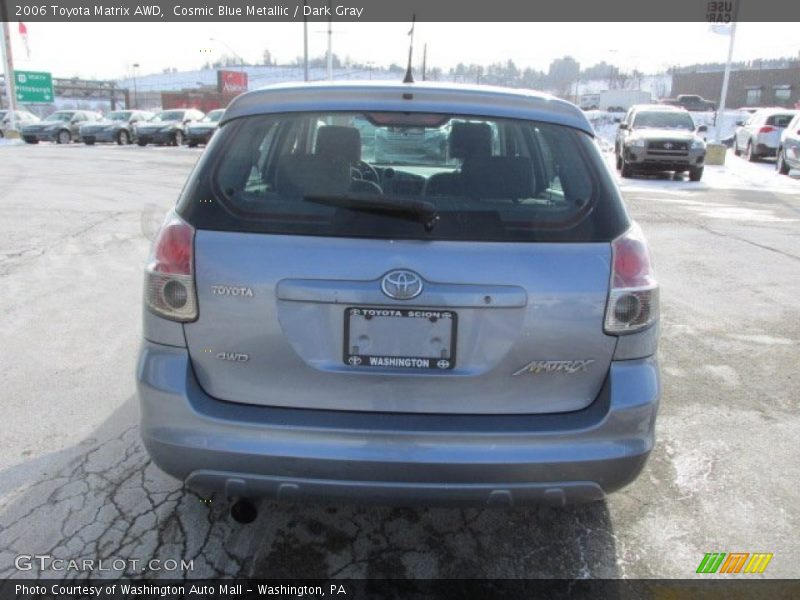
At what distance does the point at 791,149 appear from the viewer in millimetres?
18281

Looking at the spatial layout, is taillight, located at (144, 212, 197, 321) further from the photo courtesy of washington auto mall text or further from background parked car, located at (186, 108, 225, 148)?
background parked car, located at (186, 108, 225, 148)

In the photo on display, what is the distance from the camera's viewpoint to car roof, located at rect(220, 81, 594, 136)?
7.79ft

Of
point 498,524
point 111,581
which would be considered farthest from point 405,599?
point 111,581

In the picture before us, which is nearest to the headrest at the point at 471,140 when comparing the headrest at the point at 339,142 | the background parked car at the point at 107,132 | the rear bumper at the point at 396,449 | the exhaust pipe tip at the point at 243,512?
the headrest at the point at 339,142

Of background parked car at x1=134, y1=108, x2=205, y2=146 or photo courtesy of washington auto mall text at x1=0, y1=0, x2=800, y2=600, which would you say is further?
background parked car at x1=134, y1=108, x2=205, y2=146

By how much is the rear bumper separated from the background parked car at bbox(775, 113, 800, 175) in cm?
1890

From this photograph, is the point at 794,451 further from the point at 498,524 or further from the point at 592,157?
the point at 592,157

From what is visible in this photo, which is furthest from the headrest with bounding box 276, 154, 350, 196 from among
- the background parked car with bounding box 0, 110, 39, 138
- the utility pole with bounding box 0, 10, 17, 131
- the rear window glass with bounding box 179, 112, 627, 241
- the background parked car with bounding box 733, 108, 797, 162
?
the background parked car with bounding box 0, 110, 39, 138

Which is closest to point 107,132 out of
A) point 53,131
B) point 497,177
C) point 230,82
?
point 53,131

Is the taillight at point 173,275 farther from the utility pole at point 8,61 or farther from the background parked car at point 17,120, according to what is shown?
the background parked car at point 17,120

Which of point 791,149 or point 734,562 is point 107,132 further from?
point 734,562

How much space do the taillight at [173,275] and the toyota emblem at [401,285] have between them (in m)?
0.66

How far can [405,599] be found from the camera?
242cm

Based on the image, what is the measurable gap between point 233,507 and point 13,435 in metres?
1.49
